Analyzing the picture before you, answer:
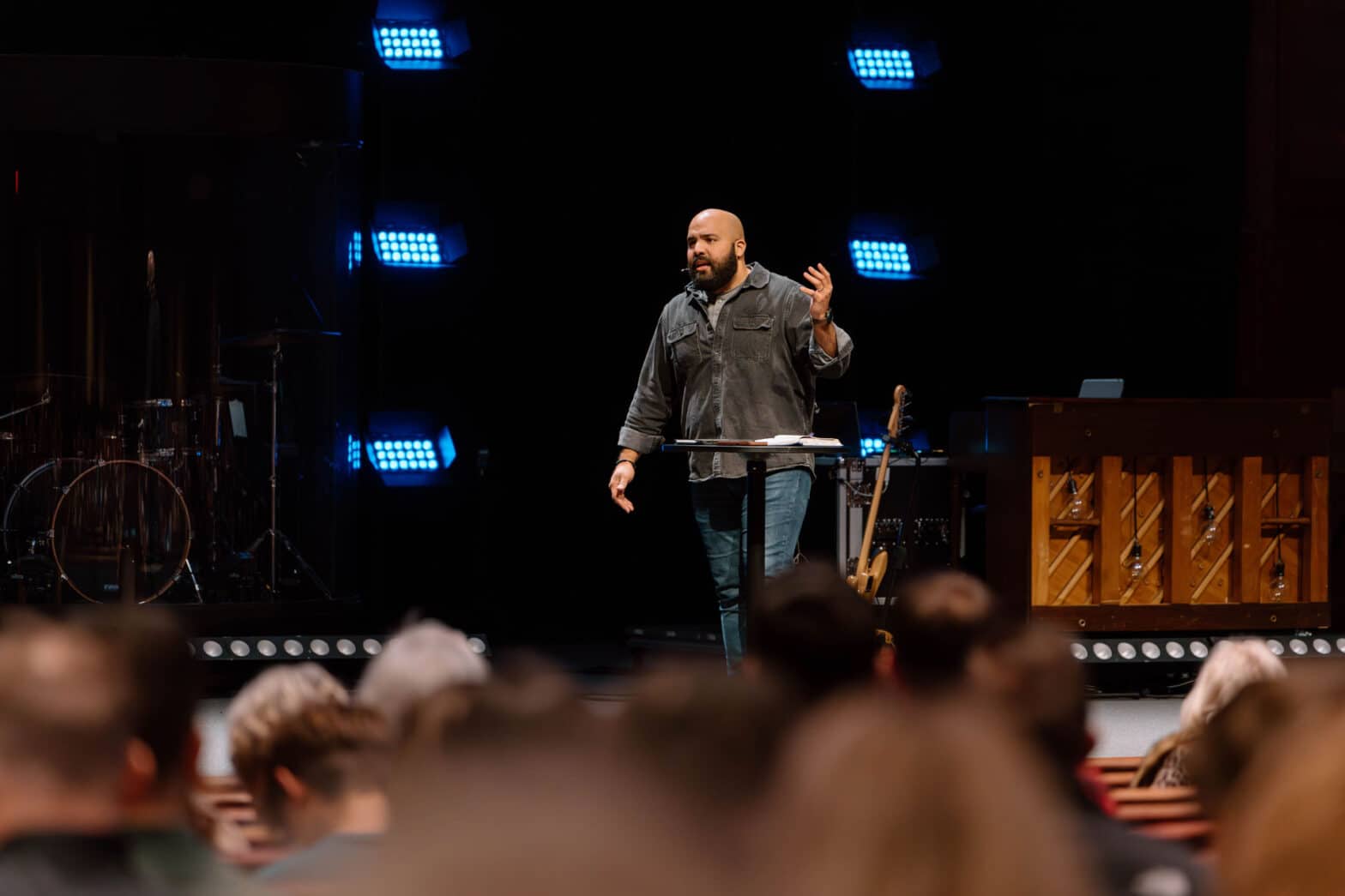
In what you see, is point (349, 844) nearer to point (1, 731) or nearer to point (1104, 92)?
point (1, 731)

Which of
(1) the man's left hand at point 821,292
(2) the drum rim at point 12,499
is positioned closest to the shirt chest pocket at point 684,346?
(1) the man's left hand at point 821,292

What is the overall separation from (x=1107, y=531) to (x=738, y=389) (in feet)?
6.46

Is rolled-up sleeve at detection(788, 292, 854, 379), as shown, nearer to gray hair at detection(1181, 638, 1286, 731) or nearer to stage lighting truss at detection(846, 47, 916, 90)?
stage lighting truss at detection(846, 47, 916, 90)

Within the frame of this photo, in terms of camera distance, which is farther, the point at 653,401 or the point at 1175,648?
the point at 1175,648

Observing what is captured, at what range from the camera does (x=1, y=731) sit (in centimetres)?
150

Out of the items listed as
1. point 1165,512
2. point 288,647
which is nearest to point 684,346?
point 288,647

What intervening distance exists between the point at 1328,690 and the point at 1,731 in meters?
1.20

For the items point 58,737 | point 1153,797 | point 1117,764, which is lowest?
point 1117,764

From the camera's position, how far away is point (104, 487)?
7.42 metres

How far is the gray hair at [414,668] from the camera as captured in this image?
230 centimetres

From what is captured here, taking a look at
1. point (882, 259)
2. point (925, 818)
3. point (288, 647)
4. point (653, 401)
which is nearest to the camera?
point (925, 818)

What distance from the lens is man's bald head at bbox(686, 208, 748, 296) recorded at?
18.9 feet

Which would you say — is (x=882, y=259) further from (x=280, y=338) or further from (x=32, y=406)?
(x=32, y=406)

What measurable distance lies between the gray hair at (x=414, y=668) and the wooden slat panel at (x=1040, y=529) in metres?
4.73
